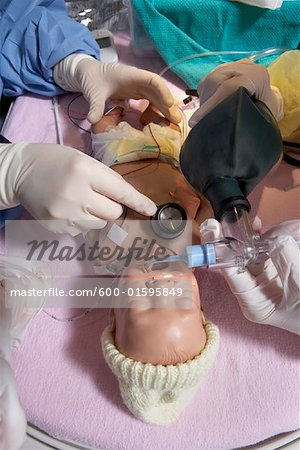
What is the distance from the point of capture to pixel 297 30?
1.20 m

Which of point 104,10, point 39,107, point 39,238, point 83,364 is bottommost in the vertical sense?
point 83,364

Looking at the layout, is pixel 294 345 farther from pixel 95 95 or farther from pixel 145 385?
pixel 95 95

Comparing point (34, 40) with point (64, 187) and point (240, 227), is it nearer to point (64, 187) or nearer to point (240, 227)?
point (64, 187)

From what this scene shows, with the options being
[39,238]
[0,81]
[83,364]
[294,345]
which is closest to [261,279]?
[294,345]

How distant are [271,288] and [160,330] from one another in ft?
0.80

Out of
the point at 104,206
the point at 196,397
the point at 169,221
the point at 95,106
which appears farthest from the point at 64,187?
the point at 196,397

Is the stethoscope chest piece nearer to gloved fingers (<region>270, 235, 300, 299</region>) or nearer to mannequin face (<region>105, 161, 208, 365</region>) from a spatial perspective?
mannequin face (<region>105, 161, 208, 365</region>)

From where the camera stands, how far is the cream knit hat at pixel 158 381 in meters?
0.78

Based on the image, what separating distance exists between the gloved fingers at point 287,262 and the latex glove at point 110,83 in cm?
42

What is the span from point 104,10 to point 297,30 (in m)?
0.55

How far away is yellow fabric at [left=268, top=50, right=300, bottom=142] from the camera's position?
1.04m

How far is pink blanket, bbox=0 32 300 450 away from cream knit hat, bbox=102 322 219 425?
1.9 inches

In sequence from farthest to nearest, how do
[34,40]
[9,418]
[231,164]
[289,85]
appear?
1. [34,40]
2. [289,85]
3. [231,164]
4. [9,418]

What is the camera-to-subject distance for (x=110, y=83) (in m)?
1.12
